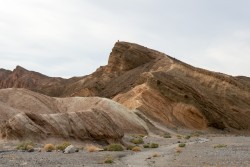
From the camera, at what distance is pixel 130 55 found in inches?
4129

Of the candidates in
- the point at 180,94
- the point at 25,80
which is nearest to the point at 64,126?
the point at 180,94

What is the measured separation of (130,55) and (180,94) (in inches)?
1071

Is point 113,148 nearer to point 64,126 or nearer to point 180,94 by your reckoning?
point 64,126

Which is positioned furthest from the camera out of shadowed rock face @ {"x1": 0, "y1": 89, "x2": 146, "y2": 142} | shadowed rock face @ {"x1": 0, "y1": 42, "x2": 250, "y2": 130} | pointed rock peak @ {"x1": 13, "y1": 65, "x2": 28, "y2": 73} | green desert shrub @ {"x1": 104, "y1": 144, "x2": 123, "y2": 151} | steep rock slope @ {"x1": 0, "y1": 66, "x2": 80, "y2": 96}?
pointed rock peak @ {"x1": 13, "y1": 65, "x2": 28, "y2": 73}

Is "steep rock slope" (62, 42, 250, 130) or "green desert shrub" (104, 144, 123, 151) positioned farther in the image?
"steep rock slope" (62, 42, 250, 130)

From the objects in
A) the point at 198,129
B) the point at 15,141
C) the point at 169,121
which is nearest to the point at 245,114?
the point at 198,129

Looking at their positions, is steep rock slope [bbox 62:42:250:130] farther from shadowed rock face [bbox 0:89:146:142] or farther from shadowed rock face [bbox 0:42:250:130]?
shadowed rock face [bbox 0:89:146:142]

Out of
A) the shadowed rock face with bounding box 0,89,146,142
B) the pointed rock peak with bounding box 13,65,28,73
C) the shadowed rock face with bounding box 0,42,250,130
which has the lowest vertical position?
the shadowed rock face with bounding box 0,89,146,142

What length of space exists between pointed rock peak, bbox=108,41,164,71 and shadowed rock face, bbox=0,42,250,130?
12.4 feet

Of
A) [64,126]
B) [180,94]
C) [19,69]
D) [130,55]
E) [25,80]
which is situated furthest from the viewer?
[19,69]

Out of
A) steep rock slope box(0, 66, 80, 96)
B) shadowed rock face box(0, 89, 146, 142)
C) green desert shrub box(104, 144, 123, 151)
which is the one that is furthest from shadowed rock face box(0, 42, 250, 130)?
steep rock slope box(0, 66, 80, 96)

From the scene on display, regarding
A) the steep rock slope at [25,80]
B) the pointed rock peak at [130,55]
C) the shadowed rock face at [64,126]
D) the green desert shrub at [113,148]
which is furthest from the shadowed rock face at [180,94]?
the steep rock slope at [25,80]

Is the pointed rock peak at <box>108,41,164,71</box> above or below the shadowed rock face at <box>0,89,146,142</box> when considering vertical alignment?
above

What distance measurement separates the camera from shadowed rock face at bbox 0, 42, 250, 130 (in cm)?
7781
